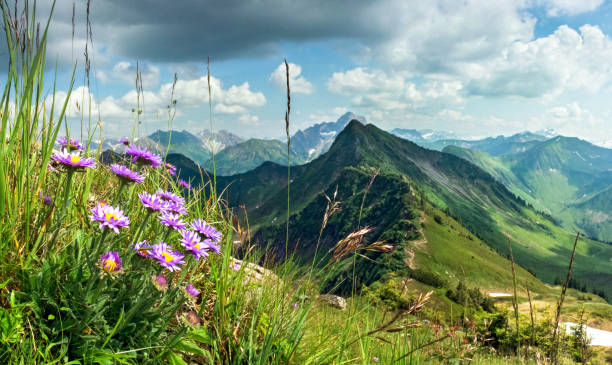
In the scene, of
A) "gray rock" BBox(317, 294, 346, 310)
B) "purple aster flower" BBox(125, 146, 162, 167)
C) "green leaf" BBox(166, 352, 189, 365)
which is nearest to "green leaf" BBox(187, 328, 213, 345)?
"green leaf" BBox(166, 352, 189, 365)

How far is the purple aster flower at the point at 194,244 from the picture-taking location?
2301 millimetres

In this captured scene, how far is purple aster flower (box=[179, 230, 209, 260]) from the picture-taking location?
7.55ft

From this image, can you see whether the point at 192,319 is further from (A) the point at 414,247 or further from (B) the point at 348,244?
(A) the point at 414,247

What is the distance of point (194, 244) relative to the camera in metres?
2.39

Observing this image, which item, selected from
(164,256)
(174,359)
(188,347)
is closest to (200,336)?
(188,347)

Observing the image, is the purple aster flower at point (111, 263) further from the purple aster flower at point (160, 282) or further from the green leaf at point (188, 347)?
the green leaf at point (188, 347)

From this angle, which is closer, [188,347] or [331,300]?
[188,347]

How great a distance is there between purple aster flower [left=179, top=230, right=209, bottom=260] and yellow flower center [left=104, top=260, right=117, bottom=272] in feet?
1.28

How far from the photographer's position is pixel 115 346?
2342 mm

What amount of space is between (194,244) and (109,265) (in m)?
0.51

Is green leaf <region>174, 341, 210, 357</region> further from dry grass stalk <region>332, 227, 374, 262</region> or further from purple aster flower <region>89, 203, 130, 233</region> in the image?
dry grass stalk <region>332, 227, 374, 262</region>

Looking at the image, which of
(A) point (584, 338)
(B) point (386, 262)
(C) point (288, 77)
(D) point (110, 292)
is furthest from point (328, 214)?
(B) point (386, 262)

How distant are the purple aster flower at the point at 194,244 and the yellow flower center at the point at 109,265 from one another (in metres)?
0.39

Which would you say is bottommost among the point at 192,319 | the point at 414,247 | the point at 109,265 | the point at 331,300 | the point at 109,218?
the point at 414,247
